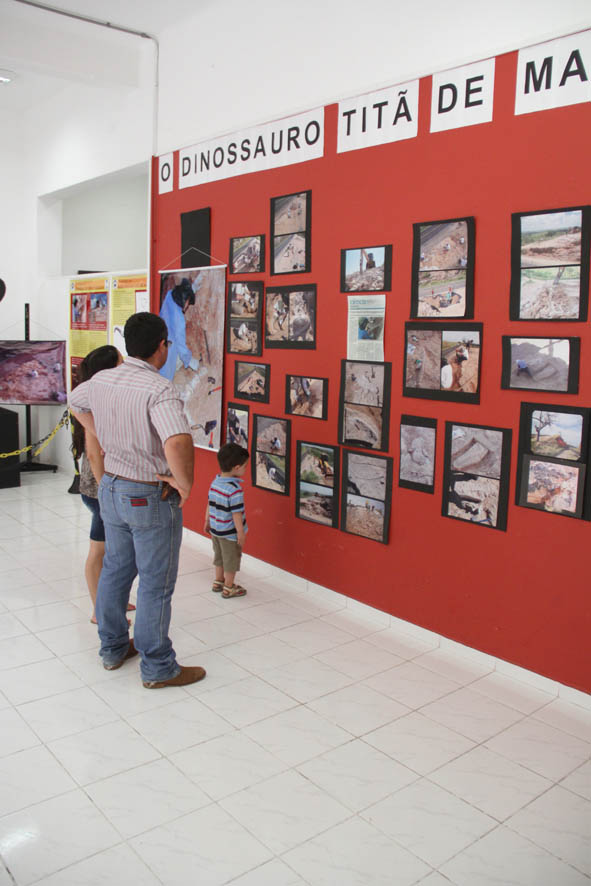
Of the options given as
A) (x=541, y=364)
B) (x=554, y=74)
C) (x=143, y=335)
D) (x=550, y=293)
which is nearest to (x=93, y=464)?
(x=143, y=335)

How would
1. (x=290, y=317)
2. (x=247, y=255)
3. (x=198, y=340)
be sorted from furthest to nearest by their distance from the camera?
(x=198, y=340)
(x=247, y=255)
(x=290, y=317)

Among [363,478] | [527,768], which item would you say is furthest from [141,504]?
[527,768]

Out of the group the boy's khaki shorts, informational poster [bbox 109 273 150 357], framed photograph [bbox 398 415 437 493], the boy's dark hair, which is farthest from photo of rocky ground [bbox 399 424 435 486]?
informational poster [bbox 109 273 150 357]

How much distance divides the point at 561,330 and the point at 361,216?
1.38 m

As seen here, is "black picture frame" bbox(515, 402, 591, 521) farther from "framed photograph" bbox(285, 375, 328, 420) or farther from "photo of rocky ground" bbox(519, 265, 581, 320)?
"framed photograph" bbox(285, 375, 328, 420)

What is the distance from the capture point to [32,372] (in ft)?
24.6

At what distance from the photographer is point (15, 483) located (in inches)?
286

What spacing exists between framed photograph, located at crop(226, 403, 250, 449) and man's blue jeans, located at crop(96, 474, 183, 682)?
175cm

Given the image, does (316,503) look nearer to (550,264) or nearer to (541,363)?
(541,363)

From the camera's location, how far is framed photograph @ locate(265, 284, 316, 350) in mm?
4285

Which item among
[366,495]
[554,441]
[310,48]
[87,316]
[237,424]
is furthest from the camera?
[87,316]

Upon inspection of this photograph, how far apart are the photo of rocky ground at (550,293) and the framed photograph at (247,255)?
195cm

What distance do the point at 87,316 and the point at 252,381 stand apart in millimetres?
2904

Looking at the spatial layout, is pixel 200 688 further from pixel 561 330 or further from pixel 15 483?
pixel 15 483
